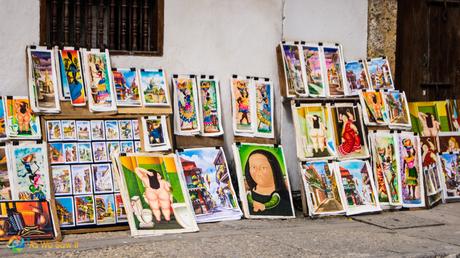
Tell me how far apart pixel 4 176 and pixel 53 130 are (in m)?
0.59

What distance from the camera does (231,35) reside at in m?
6.73

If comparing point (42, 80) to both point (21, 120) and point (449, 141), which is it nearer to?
point (21, 120)

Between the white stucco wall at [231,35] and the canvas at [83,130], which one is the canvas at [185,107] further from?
the canvas at [83,130]

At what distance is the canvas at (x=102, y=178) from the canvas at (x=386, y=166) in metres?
2.83

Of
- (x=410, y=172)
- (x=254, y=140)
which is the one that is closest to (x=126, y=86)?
(x=254, y=140)

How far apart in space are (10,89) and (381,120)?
12.5 ft

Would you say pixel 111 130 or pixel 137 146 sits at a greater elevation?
pixel 111 130

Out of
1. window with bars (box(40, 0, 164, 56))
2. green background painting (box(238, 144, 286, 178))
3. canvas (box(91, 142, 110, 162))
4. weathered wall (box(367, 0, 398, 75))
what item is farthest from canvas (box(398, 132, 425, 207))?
canvas (box(91, 142, 110, 162))

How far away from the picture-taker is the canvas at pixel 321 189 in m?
6.43

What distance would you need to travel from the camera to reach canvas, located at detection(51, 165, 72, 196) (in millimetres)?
5520

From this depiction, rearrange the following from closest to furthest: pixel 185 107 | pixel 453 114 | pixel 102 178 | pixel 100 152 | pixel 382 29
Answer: pixel 102 178
pixel 100 152
pixel 185 107
pixel 382 29
pixel 453 114

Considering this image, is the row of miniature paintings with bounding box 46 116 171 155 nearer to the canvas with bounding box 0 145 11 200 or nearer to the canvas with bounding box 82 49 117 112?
the canvas with bounding box 82 49 117 112

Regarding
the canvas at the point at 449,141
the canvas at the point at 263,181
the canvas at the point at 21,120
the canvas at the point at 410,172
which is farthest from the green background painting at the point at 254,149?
the canvas at the point at 449,141

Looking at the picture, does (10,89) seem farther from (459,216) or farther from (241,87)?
(459,216)
